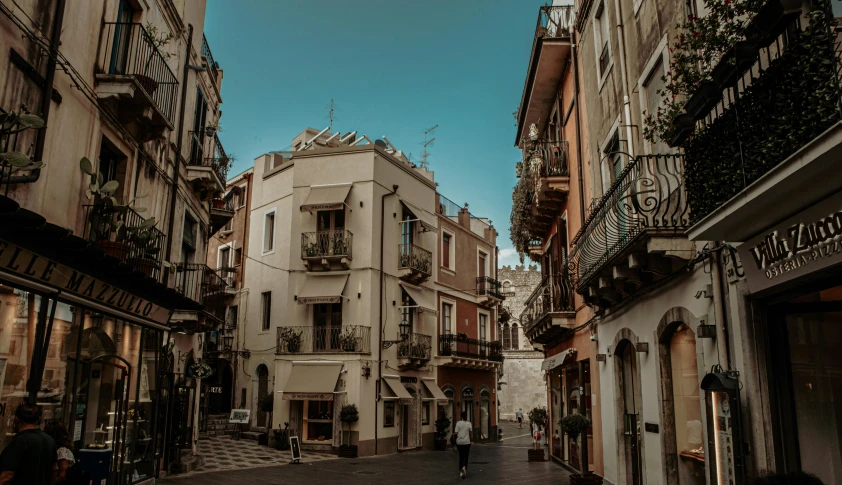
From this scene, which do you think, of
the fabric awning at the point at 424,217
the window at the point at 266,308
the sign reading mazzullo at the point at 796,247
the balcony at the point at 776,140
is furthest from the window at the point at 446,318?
the sign reading mazzullo at the point at 796,247

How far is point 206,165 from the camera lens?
16.3m

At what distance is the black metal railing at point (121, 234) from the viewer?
33.2 feet

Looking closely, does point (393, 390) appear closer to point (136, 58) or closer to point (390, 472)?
point (390, 472)

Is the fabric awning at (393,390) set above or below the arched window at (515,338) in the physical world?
below

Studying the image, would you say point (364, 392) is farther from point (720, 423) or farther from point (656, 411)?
point (720, 423)

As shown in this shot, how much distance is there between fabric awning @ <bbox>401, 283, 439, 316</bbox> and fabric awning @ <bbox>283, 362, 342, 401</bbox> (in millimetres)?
4899

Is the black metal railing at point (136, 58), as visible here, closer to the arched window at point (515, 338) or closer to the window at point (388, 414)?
the window at point (388, 414)

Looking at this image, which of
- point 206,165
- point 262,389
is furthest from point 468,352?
point 206,165

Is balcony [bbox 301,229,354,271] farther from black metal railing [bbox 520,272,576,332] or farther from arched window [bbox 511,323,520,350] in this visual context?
arched window [bbox 511,323,520,350]

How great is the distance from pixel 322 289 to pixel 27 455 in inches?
763

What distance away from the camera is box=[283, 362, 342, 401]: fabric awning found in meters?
22.9

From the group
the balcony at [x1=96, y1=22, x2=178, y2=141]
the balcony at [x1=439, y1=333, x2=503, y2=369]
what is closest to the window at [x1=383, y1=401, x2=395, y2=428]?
the balcony at [x1=439, y1=333, x2=503, y2=369]

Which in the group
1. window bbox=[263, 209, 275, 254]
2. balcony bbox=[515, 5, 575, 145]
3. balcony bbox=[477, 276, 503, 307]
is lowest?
balcony bbox=[477, 276, 503, 307]

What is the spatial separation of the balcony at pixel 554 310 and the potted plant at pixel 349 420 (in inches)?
283
